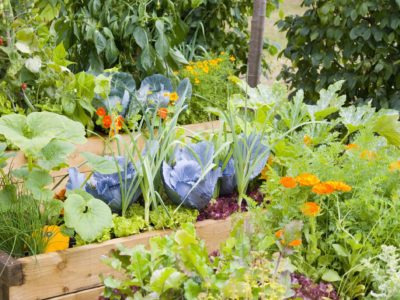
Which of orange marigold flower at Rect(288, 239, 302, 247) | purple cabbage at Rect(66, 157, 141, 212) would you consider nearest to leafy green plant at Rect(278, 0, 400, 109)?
purple cabbage at Rect(66, 157, 141, 212)

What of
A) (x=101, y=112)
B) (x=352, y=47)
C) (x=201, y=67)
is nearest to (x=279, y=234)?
(x=101, y=112)

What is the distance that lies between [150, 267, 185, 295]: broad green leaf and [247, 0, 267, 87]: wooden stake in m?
2.19

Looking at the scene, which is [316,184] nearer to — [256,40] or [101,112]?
[101,112]

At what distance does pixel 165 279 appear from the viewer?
5.74 feet

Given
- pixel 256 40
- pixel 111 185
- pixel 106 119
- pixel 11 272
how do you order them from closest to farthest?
pixel 11 272 < pixel 111 185 < pixel 106 119 < pixel 256 40

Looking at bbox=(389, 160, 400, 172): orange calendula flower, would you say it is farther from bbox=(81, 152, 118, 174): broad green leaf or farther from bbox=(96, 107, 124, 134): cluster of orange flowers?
bbox=(96, 107, 124, 134): cluster of orange flowers

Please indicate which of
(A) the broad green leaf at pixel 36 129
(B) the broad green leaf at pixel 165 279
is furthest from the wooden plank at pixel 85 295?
(B) the broad green leaf at pixel 165 279

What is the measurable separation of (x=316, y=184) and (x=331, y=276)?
10.9 inches

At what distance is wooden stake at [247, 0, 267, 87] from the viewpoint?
3.71 meters

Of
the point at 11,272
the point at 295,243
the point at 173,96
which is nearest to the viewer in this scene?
the point at 295,243

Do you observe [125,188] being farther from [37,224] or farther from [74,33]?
[74,33]

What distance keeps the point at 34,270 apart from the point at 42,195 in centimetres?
25

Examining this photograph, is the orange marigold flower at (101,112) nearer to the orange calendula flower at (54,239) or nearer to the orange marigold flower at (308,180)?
the orange calendula flower at (54,239)

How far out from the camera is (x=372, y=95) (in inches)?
155
